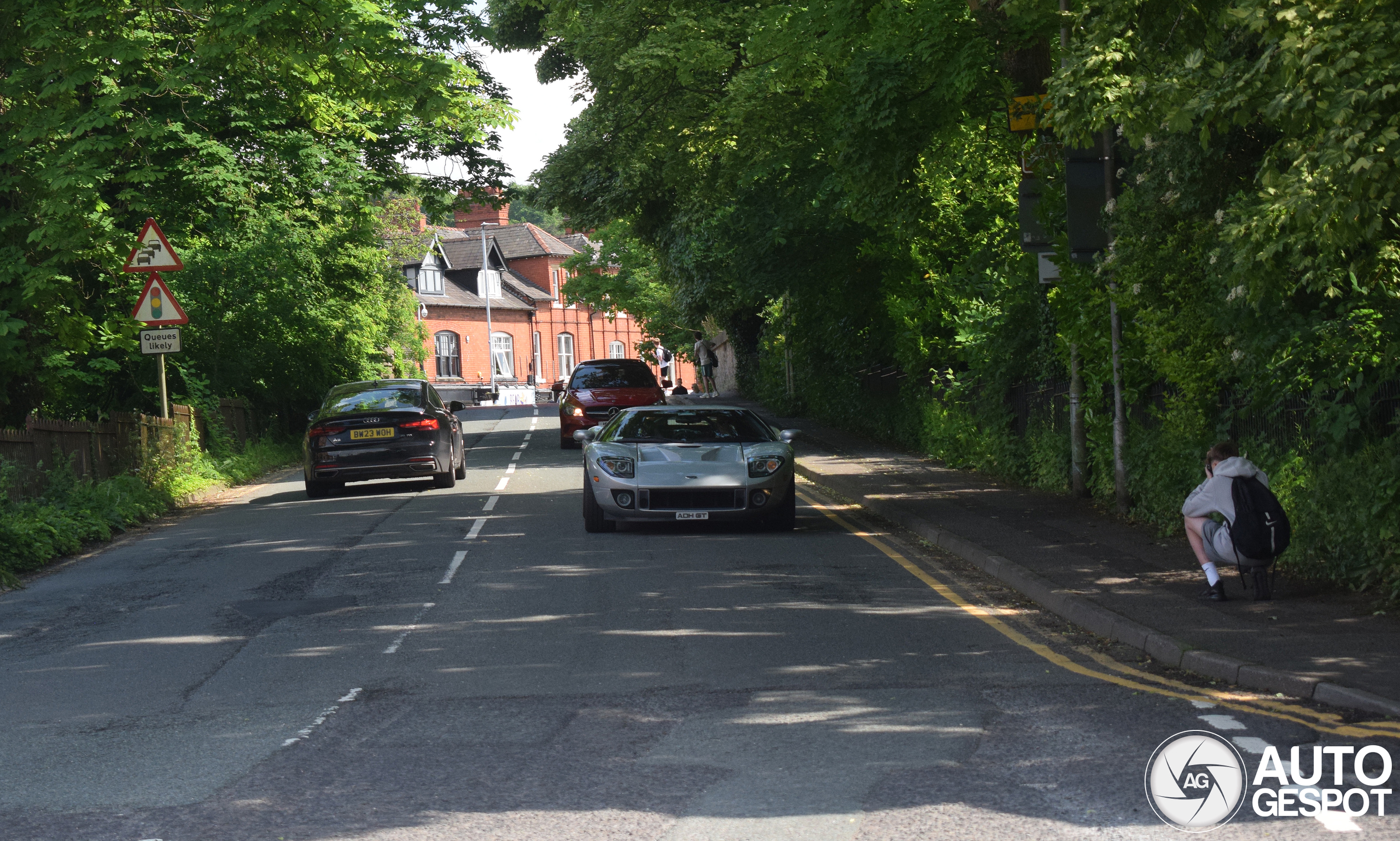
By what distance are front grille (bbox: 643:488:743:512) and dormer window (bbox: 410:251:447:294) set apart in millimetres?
67208

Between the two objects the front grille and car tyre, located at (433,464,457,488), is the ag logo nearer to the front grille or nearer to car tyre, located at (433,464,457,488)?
the front grille

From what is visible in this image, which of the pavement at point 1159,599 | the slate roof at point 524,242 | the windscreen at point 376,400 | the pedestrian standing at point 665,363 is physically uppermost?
the slate roof at point 524,242

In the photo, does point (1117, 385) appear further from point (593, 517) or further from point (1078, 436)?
point (593, 517)

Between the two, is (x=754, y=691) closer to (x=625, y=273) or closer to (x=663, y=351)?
(x=663, y=351)

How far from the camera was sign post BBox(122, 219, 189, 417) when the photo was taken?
55.6 ft

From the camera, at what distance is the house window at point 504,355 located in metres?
85.8

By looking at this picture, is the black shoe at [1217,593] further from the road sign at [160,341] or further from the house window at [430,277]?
the house window at [430,277]

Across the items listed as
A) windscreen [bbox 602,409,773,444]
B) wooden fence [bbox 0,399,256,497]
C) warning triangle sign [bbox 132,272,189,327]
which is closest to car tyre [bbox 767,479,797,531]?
windscreen [bbox 602,409,773,444]

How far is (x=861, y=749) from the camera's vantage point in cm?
594

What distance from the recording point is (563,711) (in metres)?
6.77

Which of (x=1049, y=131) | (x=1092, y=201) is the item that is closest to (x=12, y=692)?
(x=1092, y=201)

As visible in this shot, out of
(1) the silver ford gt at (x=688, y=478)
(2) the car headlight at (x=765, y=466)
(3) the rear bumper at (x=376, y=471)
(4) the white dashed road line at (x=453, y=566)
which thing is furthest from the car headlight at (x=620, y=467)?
(3) the rear bumper at (x=376, y=471)

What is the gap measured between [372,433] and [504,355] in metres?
68.3

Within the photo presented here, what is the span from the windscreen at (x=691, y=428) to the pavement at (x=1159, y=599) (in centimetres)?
191
